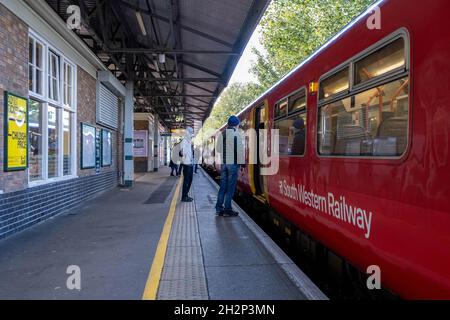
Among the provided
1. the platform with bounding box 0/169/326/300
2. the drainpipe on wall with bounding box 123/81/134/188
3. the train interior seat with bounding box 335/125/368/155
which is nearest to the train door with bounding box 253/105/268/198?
the platform with bounding box 0/169/326/300

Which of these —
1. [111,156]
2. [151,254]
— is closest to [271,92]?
[151,254]

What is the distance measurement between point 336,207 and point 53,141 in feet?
20.2

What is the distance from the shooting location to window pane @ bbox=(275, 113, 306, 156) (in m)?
4.93

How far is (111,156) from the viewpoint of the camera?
1327 cm

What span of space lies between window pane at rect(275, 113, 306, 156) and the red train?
17 centimetres

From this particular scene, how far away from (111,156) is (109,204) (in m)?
3.88

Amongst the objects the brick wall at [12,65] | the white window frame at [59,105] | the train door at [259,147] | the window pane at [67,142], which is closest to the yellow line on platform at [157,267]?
the train door at [259,147]

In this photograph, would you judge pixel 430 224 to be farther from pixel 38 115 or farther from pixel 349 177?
pixel 38 115

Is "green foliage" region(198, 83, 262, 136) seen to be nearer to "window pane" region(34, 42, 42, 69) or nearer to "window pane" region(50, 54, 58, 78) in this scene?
"window pane" region(50, 54, 58, 78)

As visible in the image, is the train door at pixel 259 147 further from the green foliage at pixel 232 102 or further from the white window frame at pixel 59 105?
the green foliage at pixel 232 102

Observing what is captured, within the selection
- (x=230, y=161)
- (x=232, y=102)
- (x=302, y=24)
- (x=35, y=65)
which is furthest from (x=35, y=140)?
(x=232, y=102)

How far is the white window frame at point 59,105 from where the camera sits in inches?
289
